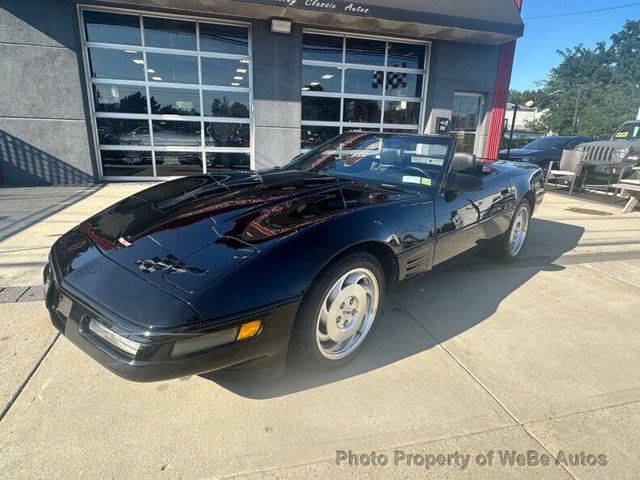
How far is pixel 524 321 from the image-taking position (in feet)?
9.96

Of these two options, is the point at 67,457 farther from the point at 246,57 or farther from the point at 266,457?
the point at 246,57

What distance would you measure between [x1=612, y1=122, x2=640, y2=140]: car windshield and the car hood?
11.9m

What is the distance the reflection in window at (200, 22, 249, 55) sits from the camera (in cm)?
861

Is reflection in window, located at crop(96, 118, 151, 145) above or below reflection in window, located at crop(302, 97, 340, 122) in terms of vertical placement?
below

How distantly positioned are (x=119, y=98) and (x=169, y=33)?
1.81 m

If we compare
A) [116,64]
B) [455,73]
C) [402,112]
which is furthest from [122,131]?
[455,73]

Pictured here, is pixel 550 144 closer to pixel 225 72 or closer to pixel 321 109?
pixel 321 109

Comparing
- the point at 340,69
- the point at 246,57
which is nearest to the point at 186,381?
the point at 246,57

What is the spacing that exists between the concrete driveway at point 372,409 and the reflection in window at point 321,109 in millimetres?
7589

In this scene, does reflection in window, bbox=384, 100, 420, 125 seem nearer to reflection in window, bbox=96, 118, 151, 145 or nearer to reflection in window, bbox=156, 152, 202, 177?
reflection in window, bbox=156, 152, 202, 177

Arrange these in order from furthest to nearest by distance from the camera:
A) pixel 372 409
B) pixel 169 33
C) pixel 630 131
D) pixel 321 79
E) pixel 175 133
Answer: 1. pixel 630 131
2. pixel 321 79
3. pixel 175 133
4. pixel 169 33
5. pixel 372 409

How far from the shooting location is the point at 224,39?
873 cm

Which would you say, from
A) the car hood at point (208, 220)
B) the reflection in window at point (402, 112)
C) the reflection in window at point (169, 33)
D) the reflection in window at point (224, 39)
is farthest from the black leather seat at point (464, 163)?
the reflection in window at point (169, 33)

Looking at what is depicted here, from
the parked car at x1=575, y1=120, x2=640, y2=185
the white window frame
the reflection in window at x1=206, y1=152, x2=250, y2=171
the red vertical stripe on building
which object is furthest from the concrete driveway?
the red vertical stripe on building
